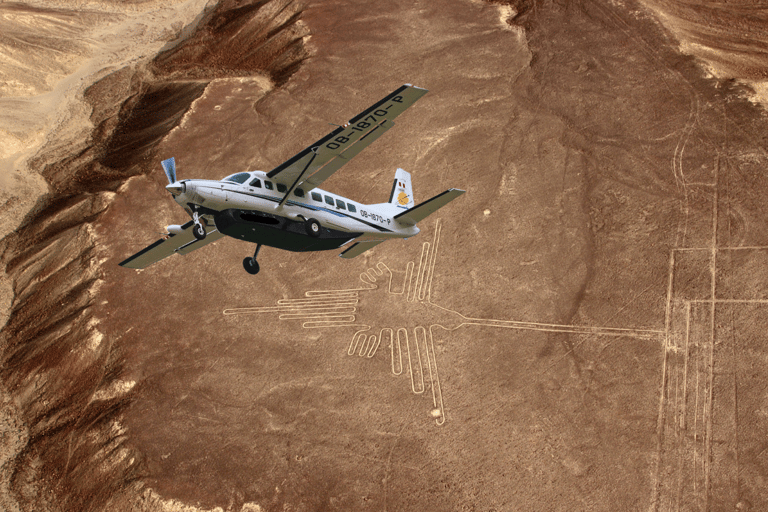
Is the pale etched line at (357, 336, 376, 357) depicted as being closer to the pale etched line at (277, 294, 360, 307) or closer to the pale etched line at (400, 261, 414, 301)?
the pale etched line at (277, 294, 360, 307)

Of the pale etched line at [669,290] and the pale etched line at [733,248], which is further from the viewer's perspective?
the pale etched line at [733,248]

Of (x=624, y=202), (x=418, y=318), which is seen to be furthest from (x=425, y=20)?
(x=418, y=318)

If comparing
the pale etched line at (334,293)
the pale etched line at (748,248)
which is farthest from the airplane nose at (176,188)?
the pale etched line at (748,248)

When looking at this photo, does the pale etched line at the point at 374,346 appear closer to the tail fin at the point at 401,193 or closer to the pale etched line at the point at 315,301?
the pale etched line at the point at 315,301

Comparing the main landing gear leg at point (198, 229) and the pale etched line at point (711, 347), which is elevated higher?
the main landing gear leg at point (198, 229)

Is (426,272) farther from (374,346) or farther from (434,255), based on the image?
(374,346)

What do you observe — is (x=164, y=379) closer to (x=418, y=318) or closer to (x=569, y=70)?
(x=418, y=318)

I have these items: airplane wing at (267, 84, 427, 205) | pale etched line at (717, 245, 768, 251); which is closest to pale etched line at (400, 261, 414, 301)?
airplane wing at (267, 84, 427, 205)
